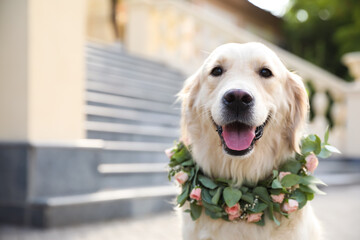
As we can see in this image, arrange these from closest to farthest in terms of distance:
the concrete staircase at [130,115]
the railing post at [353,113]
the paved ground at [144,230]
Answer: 1. the paved ground at [144,230]
2. the concrete staircase at [130,115]
3. the railing post at [353,113]

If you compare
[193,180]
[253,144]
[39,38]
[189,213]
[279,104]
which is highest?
[39,38]

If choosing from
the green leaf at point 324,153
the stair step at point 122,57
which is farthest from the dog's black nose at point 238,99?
the stair step at point 122,57

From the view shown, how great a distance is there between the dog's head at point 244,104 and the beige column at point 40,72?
2057 mm

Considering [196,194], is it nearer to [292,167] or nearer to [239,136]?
[239,136]

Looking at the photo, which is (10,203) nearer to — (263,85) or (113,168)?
(113,168)

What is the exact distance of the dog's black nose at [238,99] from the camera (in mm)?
2340

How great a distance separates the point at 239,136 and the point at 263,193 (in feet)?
1.26

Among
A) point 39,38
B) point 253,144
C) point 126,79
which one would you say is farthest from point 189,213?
point 126,79

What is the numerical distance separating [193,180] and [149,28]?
24.6 feet

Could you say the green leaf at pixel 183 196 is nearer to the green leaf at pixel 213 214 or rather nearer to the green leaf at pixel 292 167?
the green leaf at pixel 213 214

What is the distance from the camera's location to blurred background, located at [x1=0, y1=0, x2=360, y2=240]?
4203 mm

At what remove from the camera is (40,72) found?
173 inches

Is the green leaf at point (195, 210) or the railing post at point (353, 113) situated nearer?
the green leaf at point (195, 210)

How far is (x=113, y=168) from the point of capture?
5.22 m
